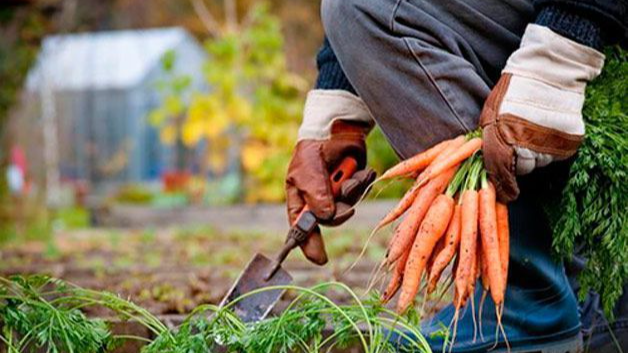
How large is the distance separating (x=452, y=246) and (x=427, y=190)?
0.12m

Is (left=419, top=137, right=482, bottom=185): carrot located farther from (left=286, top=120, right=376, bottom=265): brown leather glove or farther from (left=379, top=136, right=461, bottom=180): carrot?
(left=286, top=120, right=376, bottom=265): brown leather glove

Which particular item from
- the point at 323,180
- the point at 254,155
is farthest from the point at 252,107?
the point at 323,180

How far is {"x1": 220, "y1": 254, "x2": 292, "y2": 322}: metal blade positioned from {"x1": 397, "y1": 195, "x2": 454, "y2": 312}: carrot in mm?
460

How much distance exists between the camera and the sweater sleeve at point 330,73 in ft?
9.11

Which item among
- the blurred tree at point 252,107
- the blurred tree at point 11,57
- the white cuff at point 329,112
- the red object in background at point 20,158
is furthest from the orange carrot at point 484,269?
the red object in background at point 20,158

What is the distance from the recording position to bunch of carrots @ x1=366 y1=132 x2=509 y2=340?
2.11 metres

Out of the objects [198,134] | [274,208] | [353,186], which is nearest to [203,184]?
[198,134]

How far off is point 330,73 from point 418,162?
2.01 ft

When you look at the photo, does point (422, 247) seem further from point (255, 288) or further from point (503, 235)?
point (255, 288)

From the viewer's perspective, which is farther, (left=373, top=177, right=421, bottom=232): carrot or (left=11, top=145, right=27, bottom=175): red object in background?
(left=11, top=145, right=27, bottom=175): red object in background

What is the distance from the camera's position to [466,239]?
6.94 feet

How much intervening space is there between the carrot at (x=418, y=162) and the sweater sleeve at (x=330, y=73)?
1.73 feet

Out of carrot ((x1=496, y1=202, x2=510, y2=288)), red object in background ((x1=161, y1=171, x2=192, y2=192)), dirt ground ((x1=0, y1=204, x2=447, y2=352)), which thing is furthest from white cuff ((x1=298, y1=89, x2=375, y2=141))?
red object in background ((x1=161, y1=171, x2=192, y2=192))

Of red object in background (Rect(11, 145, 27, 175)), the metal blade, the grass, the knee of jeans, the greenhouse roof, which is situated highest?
the knee of jeans
